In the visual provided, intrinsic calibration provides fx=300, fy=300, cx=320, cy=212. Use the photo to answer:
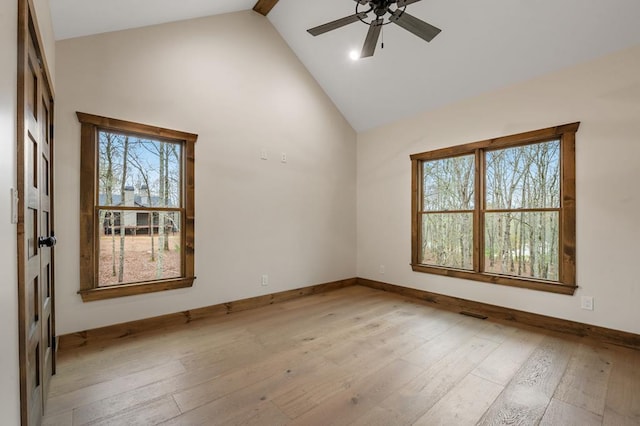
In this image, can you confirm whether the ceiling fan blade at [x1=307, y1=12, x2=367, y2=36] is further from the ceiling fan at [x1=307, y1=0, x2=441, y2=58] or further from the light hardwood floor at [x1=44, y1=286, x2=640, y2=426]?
the light hardwood floor at [x1=44, y1=286, x2=640, y2=426]

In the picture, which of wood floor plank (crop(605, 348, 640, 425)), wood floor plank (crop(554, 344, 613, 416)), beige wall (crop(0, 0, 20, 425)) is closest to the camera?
beige wall (crop(0, 0, 20, 425))

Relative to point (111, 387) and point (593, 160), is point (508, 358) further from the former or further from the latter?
point (111, 387)

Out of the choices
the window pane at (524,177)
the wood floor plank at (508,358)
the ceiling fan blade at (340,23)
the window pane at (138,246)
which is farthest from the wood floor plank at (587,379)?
the window pane at (138,246)

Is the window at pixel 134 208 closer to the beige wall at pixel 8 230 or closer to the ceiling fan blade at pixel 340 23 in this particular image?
the ceiling fan blade at pixel 340 23

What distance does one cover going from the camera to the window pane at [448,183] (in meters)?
4.01

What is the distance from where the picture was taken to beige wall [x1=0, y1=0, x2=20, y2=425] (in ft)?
3.19

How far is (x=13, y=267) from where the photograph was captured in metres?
1.10

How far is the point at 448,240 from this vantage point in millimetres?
4188

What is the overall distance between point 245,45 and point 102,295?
10.9 ft

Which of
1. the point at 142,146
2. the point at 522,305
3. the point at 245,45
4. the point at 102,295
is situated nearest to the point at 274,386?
the point at 102,295

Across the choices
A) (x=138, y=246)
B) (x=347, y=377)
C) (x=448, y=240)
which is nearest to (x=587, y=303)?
(x=448, y=240)

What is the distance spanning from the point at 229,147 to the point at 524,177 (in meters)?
3.53

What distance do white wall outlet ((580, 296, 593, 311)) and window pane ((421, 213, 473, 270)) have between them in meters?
1.14

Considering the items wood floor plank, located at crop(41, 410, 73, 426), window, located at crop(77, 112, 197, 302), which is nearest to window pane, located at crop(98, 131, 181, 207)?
window, located at crop(77, 112, 197, 302)
